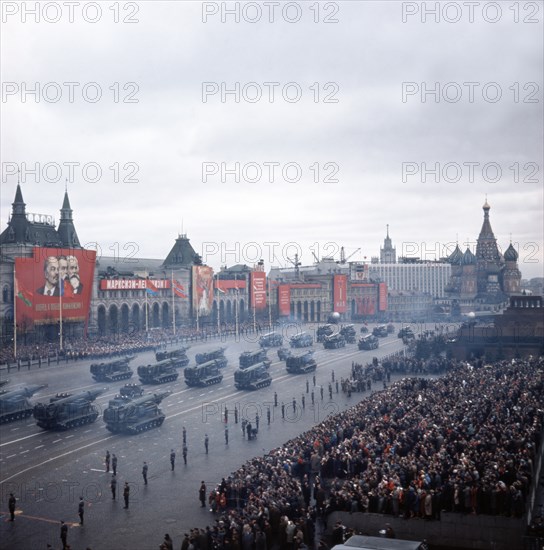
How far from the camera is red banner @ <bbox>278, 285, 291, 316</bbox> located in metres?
111

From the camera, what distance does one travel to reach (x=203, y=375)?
49719mm

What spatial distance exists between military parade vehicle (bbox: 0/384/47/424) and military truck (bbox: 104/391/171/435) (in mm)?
6467

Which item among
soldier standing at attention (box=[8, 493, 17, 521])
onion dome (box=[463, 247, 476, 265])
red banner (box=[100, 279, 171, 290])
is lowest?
soldier standing at attention (box=[8, 493, 17, 521])

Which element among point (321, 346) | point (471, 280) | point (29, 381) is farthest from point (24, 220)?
point (471, 280)

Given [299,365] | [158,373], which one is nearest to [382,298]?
[299,365]

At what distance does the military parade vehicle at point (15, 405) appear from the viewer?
1468 inches

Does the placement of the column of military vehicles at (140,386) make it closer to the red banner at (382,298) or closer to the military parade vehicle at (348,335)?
the military parade vehicle at (348,335)

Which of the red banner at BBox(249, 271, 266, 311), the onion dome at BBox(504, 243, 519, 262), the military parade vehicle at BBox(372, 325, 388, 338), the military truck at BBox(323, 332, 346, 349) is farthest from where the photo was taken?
the onion dome at BBox(504, 243, 519, 262)

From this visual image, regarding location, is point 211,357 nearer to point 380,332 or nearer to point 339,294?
point 380,332

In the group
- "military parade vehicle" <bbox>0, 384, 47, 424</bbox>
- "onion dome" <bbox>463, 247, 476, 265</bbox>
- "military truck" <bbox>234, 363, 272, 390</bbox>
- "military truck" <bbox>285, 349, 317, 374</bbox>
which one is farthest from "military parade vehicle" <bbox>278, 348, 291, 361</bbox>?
"onion dome" <bbox>463, 247, 476, 265</bbox>

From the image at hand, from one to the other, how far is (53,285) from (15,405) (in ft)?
92.0

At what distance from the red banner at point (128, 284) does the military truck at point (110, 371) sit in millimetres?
27613

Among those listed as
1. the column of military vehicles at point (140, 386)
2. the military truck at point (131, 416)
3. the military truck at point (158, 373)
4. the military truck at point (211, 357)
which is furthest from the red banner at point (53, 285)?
the military truck at point (131, 416)

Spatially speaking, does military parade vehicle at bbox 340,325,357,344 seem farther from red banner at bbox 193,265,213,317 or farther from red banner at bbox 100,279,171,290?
red banner at bbox 100,279,171,290
